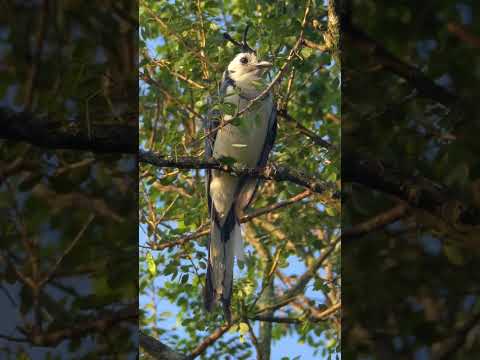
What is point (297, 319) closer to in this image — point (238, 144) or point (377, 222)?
point (377, 222)

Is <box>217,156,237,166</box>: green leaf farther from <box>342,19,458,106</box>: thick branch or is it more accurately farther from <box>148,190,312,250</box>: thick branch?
<box>342,19,458,106</box>: thick branch

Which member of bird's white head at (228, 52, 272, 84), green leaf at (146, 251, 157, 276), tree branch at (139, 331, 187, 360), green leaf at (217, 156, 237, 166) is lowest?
tree branch at (139, 331, 187, 360)

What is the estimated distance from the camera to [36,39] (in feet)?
6.38

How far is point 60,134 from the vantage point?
6.21ft

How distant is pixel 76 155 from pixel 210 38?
0.45 metres

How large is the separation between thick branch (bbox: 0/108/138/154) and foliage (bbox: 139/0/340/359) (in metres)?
0.09

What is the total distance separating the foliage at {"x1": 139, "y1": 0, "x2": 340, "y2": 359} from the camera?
1868 millimetres

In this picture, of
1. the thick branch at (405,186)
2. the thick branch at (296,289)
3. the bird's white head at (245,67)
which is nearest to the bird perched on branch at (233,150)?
the bird's white head at (245,67)

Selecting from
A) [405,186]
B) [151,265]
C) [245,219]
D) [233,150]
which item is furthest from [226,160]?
[405,186]

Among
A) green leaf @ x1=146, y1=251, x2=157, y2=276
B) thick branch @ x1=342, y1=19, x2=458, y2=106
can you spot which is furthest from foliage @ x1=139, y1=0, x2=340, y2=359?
thick branch @ x1=342, y1=19, x2=458, y2=106

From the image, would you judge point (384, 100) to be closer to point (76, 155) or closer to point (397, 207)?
point (397, 207)

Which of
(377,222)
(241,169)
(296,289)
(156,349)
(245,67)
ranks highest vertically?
(245,67)

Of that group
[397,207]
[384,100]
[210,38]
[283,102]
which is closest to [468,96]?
[384,100]

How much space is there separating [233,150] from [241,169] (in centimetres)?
6
